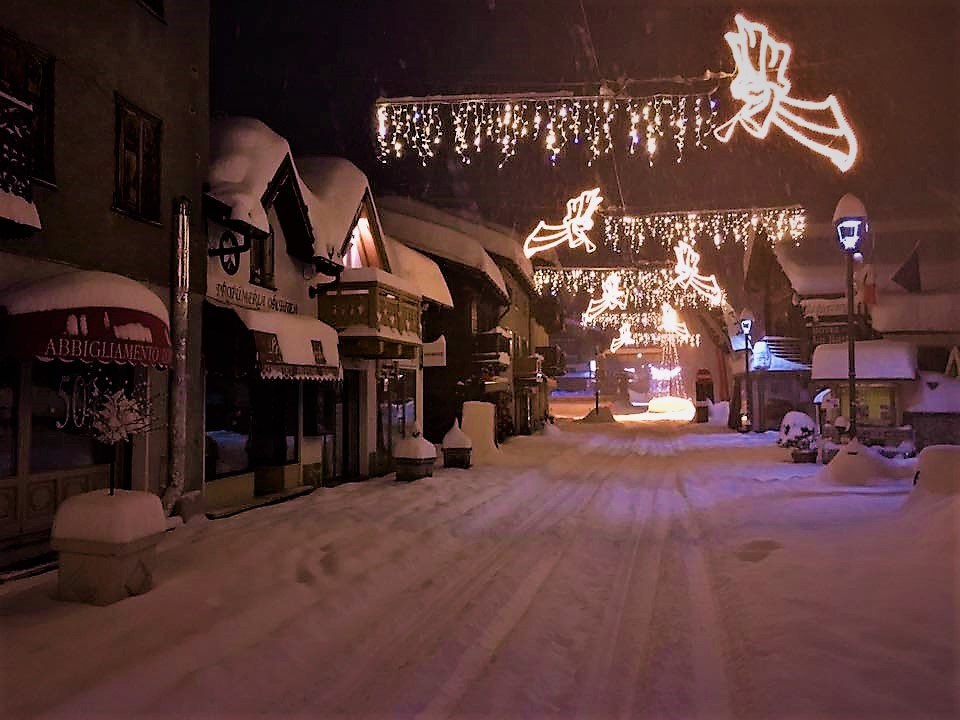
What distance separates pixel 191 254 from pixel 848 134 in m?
10.3

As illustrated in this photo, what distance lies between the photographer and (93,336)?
26.6 feet

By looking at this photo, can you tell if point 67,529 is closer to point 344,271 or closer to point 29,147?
point 29,147

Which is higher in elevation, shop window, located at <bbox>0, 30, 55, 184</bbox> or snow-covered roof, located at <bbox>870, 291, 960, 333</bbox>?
shop window, located at <bbox>0, 30, 55, 184</bbox>

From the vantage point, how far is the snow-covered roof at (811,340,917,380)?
24.2m

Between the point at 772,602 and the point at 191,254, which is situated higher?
the point at 191,254

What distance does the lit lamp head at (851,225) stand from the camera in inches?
547

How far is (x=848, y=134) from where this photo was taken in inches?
402

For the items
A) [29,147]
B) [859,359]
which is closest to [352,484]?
[29,147]

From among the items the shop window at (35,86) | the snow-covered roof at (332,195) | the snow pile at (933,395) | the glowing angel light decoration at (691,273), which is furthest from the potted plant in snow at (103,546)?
the snow pile at (933,395)

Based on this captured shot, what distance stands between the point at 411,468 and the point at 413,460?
0.62 ft

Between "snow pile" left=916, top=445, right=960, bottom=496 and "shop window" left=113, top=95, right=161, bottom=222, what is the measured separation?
11350mm

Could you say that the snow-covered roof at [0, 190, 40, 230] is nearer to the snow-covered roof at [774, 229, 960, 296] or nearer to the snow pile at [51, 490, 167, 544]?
the snow pile at [51, 490, 167, 544]

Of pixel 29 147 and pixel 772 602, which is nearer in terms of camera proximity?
pixel 772 602

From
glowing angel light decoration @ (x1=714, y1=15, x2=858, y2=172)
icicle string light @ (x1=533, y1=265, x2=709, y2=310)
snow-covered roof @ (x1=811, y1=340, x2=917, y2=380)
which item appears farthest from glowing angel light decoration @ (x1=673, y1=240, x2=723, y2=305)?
glowing angel light decoration @ (x1=714, y1=15, x2=858, y2=172)
